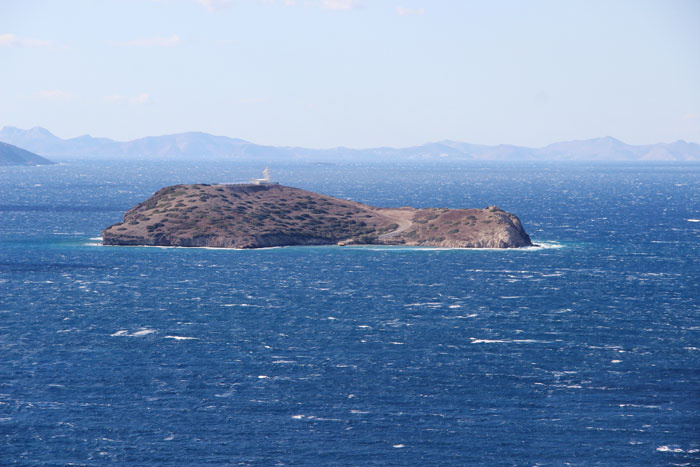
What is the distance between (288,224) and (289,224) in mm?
223

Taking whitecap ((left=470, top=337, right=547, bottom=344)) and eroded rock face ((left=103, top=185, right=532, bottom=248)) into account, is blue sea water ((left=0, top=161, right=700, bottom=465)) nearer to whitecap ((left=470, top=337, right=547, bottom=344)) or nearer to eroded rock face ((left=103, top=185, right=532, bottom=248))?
whitecap ((left=470, top=337, right=547, bottom=344))

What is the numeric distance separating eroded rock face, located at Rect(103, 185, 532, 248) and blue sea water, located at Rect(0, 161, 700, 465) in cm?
2593

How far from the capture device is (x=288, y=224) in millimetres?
173250

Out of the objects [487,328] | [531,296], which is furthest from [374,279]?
[487,328]

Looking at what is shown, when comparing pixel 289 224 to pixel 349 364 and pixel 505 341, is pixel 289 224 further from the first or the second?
pixel 349 364

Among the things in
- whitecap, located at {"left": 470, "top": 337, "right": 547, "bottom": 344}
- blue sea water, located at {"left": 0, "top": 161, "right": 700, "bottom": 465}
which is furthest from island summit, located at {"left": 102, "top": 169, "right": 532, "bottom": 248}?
whitecap, located at {"left": 470, "top": 337, "right": 547, "bottom": 344}

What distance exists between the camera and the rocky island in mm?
163500

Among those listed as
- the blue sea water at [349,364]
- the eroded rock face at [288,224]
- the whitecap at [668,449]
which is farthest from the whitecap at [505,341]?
the eroded rock face at [288,224]

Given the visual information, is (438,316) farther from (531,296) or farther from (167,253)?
(167,253)

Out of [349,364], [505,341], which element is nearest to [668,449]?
[349,364]

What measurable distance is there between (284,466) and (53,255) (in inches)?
4022

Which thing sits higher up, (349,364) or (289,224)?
(289,224)

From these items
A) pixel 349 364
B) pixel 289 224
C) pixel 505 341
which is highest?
pixel 289 224

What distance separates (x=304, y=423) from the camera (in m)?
63.3
